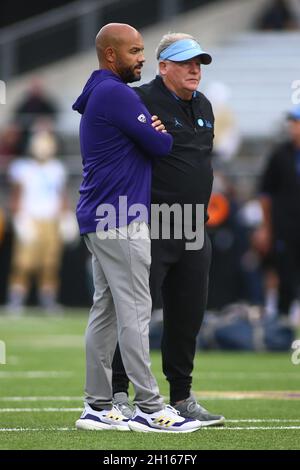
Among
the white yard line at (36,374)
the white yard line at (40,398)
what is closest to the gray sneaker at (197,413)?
the white yard line at (40,398)

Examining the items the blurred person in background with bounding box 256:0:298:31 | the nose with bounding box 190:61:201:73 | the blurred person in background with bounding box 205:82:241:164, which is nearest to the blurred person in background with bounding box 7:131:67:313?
the blurred person in background with bounding box 205:82:241:164

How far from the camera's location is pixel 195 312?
768 cm

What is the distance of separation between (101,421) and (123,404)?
0.41 meters

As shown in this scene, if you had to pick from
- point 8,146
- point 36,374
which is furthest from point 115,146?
point 8,146

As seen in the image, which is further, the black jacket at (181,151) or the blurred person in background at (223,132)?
the blurred person in background at (223,132)

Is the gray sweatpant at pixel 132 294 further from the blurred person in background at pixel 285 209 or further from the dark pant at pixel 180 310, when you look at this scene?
the blurred person in background at pixel 285 209

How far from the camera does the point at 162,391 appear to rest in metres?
9.57

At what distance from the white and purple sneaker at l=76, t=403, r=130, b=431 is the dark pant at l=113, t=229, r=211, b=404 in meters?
0.41

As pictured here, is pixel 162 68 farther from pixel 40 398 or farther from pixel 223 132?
pixel 223 132

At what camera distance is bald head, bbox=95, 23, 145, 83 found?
23.2 ft

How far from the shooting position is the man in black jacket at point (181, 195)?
24.7ft

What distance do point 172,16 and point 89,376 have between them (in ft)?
63.3

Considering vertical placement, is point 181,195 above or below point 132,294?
above
